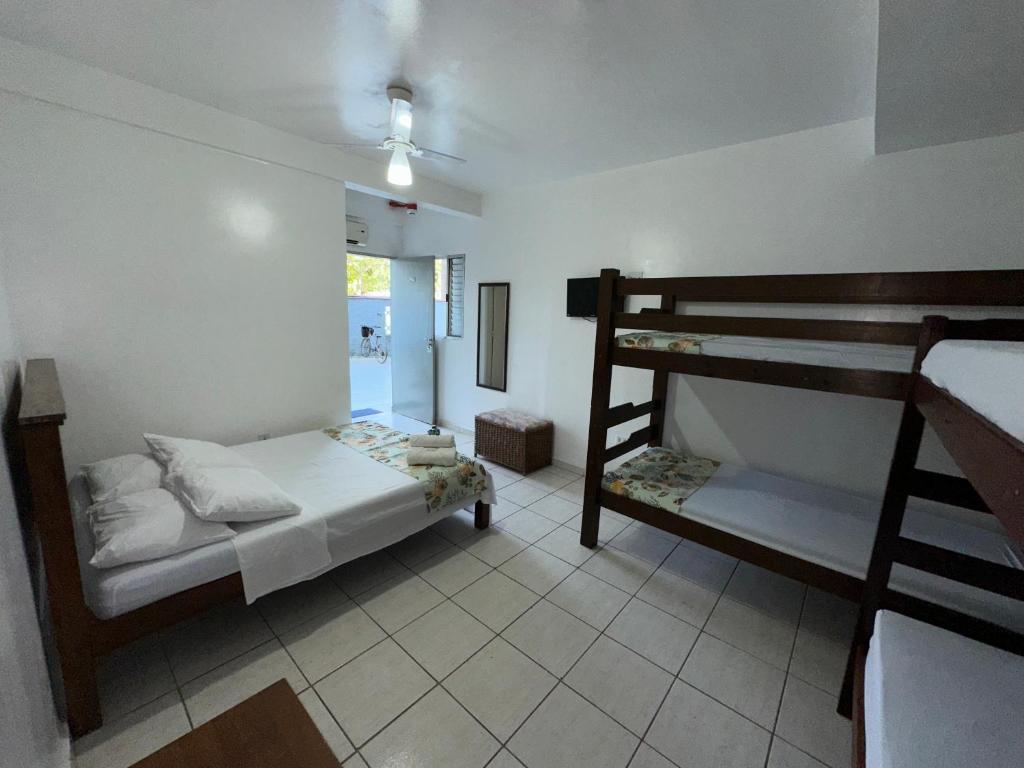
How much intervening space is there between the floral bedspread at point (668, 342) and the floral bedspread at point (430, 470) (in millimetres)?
1216

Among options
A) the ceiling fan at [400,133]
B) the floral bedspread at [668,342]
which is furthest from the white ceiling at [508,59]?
the floral bedspread at [668,342]

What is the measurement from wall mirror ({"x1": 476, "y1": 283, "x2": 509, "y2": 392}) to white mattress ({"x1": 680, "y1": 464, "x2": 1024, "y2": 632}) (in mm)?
2366

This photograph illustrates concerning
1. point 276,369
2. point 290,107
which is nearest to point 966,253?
point 290,107

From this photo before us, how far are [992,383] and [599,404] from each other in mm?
1842

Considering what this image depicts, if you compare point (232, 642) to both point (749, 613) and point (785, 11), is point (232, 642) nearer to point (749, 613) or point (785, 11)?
point (749, 613)

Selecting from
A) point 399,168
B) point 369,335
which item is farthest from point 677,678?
point 369,335

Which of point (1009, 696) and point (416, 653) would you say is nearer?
point (1009, 696)

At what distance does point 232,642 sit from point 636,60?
123 inches

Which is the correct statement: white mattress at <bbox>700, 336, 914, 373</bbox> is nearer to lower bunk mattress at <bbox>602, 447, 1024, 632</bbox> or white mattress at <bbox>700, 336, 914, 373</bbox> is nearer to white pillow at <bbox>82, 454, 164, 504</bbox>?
lower bunk mattress at <bbox>602, 447, 1024, 632</bbox>

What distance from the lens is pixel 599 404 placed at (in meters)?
2.39

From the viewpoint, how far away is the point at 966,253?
1929mm

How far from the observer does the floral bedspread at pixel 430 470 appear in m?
2.29

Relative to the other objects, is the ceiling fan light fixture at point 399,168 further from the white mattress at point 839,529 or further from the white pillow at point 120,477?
the white mattress at point 839,529

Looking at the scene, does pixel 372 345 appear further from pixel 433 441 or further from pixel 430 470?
pixel 430 470
